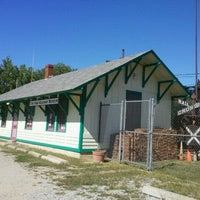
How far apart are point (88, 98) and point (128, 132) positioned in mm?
2362

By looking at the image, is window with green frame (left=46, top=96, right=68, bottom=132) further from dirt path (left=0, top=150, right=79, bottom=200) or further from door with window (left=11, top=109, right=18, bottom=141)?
door with window (left=11, top=109, right=18, bottom=141)

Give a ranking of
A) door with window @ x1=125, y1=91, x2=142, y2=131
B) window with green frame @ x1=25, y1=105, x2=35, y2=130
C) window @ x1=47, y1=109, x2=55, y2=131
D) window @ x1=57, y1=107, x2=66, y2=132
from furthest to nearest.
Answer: window with green frame @ x1=25, y1=105, x2=35, y2=130, window @ x1=47, y1=109, x2=55, y2=131, door with window @ x1=125, y1=91, x2=142, y2=131, window @ x1=57, y1=107, x2=66, y2=132

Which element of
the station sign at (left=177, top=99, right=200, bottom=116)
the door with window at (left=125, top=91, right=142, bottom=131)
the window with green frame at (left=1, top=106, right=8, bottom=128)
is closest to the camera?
the door with window at (left=125, top=91, right=142, bottom=131)

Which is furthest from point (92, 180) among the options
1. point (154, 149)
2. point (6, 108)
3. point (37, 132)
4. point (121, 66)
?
point (6, 108)

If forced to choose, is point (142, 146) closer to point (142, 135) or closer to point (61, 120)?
point (142, 135)

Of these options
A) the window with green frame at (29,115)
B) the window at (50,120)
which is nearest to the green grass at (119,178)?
the window at (50,120)

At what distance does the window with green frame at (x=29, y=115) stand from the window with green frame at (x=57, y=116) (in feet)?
7.46

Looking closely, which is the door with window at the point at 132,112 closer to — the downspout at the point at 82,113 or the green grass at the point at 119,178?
the downspout at the point at 82,113

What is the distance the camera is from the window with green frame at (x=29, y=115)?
16806 mm

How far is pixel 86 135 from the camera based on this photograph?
12070 mm

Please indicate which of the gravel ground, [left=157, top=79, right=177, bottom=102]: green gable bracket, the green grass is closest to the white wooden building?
[left=157, top=79, right=177, bottom=102]: green gable bracket

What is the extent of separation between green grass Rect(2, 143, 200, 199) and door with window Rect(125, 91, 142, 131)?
10.6 feet

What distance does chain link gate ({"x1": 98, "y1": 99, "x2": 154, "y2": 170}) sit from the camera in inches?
423

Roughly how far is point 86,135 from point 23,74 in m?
30.6
